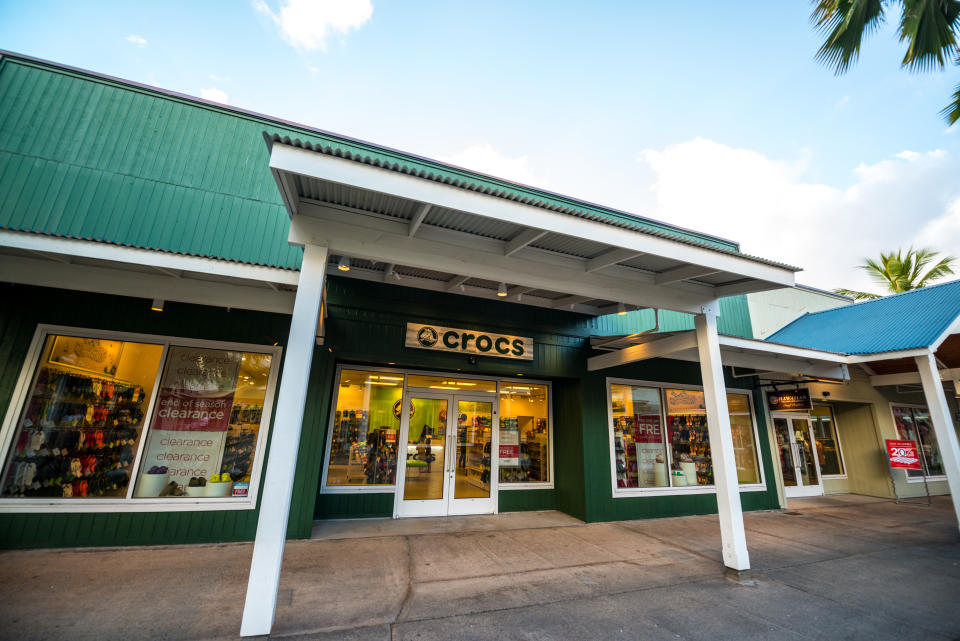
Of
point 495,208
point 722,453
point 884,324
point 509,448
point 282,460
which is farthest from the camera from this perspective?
point 884,324

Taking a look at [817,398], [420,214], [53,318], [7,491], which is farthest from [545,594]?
[817,398]

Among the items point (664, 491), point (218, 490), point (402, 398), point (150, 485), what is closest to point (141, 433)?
point (150, 485)

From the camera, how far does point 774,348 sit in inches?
283

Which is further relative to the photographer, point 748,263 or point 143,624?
point 748,263

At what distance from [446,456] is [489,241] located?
14.9 feet

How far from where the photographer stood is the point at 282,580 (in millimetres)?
4164

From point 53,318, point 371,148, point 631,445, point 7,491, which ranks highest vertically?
point 371,148

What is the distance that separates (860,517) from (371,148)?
12.4 meters

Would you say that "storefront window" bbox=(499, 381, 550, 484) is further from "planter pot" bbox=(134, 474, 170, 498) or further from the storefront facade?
"planter pot" bbox=(134, 474, 170, 498)

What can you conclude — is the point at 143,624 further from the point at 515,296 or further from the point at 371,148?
the point at 371,148

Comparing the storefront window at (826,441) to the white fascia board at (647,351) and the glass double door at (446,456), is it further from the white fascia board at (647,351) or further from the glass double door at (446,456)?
the glass double door at (446,456)

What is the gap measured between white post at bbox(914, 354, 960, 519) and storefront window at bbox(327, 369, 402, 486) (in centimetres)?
878

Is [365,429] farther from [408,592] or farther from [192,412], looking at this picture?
[408,592]

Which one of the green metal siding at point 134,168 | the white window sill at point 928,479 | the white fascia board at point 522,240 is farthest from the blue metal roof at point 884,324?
the white fascia board at point 522,240
